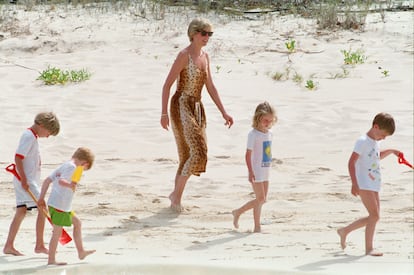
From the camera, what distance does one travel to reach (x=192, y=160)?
991cm

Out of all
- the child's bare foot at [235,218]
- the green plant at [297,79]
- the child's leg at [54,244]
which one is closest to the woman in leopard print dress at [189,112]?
the child's bare foot at [235,218]

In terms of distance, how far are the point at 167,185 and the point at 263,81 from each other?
370 centimetres

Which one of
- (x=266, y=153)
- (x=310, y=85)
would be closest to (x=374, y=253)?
(x=266, y=153)

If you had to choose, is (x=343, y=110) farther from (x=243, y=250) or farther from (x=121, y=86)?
(x=243, y=250)

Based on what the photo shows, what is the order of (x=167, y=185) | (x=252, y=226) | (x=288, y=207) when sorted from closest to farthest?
(x=252, y=226)
(x=288, y=207)
(x=167, y=185)

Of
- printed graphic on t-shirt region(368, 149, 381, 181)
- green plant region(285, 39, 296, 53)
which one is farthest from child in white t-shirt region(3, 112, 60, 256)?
green plant region(285, 39, 296, 53)

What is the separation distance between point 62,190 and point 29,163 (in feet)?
1.57

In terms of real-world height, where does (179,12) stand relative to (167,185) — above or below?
above

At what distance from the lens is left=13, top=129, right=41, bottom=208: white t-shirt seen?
26.8 feet

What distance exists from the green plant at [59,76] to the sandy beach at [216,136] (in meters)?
0.09

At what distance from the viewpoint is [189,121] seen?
9914 millimetres

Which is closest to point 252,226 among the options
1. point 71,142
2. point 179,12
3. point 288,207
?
point 288,207

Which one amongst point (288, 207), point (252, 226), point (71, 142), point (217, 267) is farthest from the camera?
point (71, 142)

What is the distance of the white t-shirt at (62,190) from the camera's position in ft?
25.9
